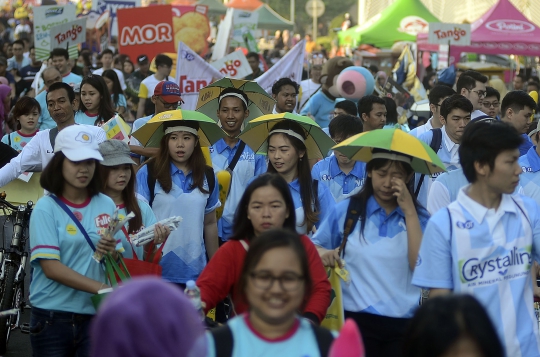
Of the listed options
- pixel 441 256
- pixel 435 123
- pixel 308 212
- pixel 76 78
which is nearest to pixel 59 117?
pixel 308 212

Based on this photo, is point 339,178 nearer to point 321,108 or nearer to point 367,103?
point 367,103

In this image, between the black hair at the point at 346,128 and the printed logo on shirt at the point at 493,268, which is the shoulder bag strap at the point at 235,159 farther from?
the printed logo on shirt at the point at 493,268

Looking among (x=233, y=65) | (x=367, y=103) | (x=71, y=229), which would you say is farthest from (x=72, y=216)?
(x=233, y=65)

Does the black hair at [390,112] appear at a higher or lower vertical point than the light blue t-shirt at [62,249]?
higher

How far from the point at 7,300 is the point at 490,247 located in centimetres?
421

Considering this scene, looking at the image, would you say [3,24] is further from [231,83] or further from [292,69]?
[231,83]

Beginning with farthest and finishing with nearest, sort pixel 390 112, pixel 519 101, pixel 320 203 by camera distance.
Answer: pixel 390 112
pixel 519 101
pixel 320 203

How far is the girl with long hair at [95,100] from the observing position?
947cm

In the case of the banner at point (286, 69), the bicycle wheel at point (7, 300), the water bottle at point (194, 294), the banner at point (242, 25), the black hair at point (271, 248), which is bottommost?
the bicycle wheel at point (7, 300)

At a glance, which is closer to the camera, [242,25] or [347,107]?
[347,107]

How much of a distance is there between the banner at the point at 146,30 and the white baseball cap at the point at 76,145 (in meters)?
12.6

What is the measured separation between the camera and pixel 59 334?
4902mm

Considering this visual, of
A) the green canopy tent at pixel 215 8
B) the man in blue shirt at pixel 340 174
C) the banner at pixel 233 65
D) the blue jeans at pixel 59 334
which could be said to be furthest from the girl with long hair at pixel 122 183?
the green canopy tent at pixel 215 8

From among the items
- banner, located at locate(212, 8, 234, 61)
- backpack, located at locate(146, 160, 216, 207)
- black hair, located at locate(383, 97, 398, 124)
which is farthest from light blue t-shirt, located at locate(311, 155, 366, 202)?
banner, located at locate(212, 8, 234, 61)
